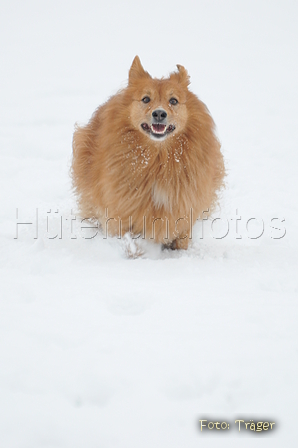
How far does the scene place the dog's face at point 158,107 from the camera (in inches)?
139

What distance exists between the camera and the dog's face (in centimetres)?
352

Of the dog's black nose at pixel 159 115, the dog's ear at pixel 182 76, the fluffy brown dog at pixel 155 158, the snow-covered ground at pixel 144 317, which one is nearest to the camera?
the snow-covered ground at pixel 144 317

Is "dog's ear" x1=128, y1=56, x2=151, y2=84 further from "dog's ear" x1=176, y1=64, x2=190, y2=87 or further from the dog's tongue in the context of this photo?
the dog's tongue

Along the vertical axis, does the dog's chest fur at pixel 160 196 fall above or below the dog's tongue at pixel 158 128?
below

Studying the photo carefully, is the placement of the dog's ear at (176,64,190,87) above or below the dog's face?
above

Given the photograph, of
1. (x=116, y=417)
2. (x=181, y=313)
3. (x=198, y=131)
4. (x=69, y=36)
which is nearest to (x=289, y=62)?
(x=69, y=36)

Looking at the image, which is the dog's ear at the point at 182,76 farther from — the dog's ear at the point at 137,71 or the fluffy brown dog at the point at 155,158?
the dog's ear at the point at 137,71

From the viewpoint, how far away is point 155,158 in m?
3.67

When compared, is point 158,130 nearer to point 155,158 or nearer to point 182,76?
point 155,158

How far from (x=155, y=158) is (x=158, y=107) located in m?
0.43

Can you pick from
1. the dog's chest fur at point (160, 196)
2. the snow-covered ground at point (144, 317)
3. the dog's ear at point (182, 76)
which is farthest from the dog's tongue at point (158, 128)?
the snow-covered ground at point (144, 317)

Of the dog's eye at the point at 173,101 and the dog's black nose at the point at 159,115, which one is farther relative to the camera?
the dog's eye at the point at 173,101

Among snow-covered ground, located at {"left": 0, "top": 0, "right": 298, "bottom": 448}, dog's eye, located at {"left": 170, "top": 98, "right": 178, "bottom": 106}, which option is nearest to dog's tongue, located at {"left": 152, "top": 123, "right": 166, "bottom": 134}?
dog's eye, located at {"left": 170, "top": 98, "right": 178, "bottom": 106}

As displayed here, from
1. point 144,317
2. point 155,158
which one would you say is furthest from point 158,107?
point 144,317
